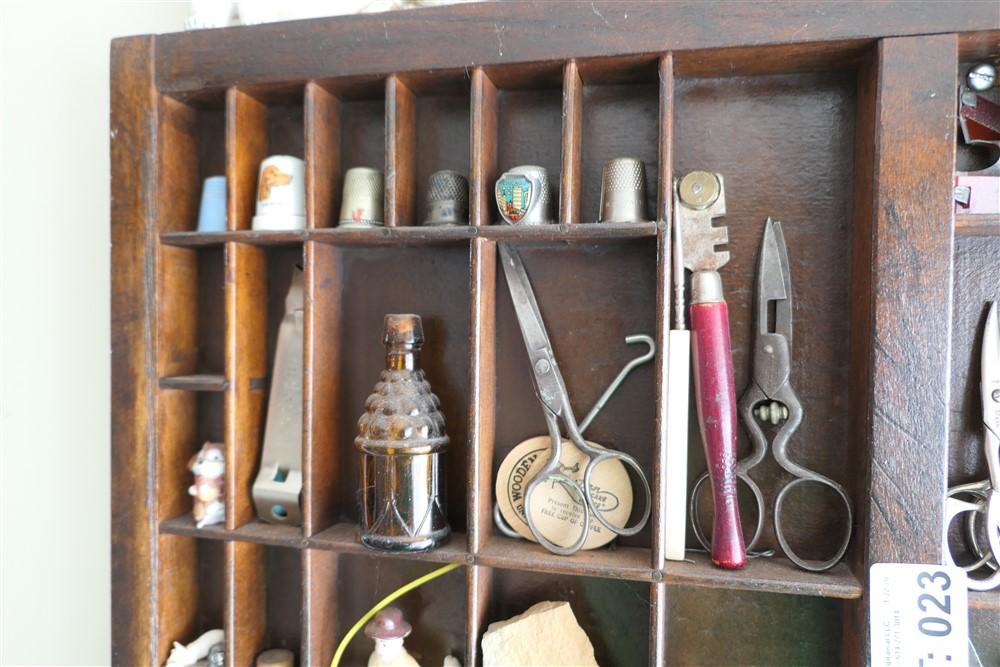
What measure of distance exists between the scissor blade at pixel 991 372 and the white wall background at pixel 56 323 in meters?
1.46

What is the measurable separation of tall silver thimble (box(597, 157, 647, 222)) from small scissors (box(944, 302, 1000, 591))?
1.68 feet

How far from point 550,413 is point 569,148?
0.39 meters

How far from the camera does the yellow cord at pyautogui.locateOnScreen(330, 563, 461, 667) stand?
109 centimetres

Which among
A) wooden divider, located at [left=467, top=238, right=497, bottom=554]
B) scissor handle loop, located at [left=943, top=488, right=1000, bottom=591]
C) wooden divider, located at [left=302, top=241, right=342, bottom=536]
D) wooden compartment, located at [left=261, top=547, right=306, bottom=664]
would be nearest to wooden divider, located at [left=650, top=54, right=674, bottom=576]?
wooden divider, located at [left=467, top=238, right=497, bottom=554]

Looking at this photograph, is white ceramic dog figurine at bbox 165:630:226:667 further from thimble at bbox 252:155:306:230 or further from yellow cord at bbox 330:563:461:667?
thimble at bbox 252:155:306:230

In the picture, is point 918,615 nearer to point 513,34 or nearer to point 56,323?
point 513,34

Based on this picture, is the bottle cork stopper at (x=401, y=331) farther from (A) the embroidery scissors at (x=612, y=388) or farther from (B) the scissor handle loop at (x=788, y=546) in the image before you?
(B) the scissor handle loop at (x=788, y=546)

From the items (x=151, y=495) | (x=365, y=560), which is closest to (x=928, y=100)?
→ (x=365, y=560)

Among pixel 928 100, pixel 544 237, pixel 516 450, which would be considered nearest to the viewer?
pixel 928 100

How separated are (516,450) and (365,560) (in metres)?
0.35

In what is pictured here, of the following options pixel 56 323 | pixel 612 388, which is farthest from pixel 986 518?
pixel 56 323

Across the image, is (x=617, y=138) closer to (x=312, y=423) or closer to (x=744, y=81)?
(x=744, y=81)

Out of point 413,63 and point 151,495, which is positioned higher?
point 413,63

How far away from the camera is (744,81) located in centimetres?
101
